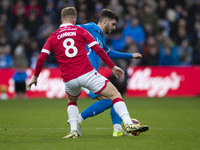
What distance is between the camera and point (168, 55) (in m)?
19.8

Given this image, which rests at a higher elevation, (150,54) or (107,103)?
(150,54)

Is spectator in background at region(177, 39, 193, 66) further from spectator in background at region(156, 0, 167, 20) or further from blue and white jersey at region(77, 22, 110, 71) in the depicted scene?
blue and white jersey at region(77, 22, 110, 71)

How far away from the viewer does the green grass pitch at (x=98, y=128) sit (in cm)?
691

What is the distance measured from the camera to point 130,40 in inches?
748

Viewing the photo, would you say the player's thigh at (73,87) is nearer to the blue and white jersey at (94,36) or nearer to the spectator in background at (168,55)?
the blue and white jersey at (94,36)

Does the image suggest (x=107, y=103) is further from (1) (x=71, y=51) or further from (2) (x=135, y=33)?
(2) (x=135, y=33)

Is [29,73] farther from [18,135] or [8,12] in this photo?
[18,135]

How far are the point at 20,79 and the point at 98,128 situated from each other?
29.4 feet

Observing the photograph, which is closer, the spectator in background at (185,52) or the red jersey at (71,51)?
the red jersey at (71,51)

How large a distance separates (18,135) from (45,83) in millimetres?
10466

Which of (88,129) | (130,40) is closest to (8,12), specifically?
(130,40)

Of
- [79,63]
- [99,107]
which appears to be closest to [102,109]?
[99,107]

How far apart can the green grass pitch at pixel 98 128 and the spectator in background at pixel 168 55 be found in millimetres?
2953

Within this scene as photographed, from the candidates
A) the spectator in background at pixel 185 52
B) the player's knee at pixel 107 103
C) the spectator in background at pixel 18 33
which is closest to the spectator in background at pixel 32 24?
the spectator in background at pixel 18 33
